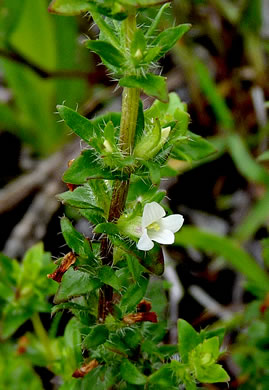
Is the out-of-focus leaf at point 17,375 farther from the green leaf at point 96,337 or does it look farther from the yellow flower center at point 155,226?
the yellow flower center at point 155,226

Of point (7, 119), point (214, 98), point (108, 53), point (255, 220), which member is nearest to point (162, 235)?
point (108, 53)

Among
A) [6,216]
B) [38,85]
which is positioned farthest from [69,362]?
[38,85]

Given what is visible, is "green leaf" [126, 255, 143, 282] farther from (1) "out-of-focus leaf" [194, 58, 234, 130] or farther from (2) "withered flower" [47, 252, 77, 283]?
(1) "out-of-focus leaf" [194, 58, 234, 130]

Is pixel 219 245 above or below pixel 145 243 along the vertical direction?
below

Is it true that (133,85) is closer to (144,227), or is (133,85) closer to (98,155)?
(98,155)

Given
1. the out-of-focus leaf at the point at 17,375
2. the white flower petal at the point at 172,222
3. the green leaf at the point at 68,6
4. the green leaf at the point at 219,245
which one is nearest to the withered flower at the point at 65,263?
the white flower petal at the point at 172,222

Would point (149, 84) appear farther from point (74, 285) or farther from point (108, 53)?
point (74, 285)
